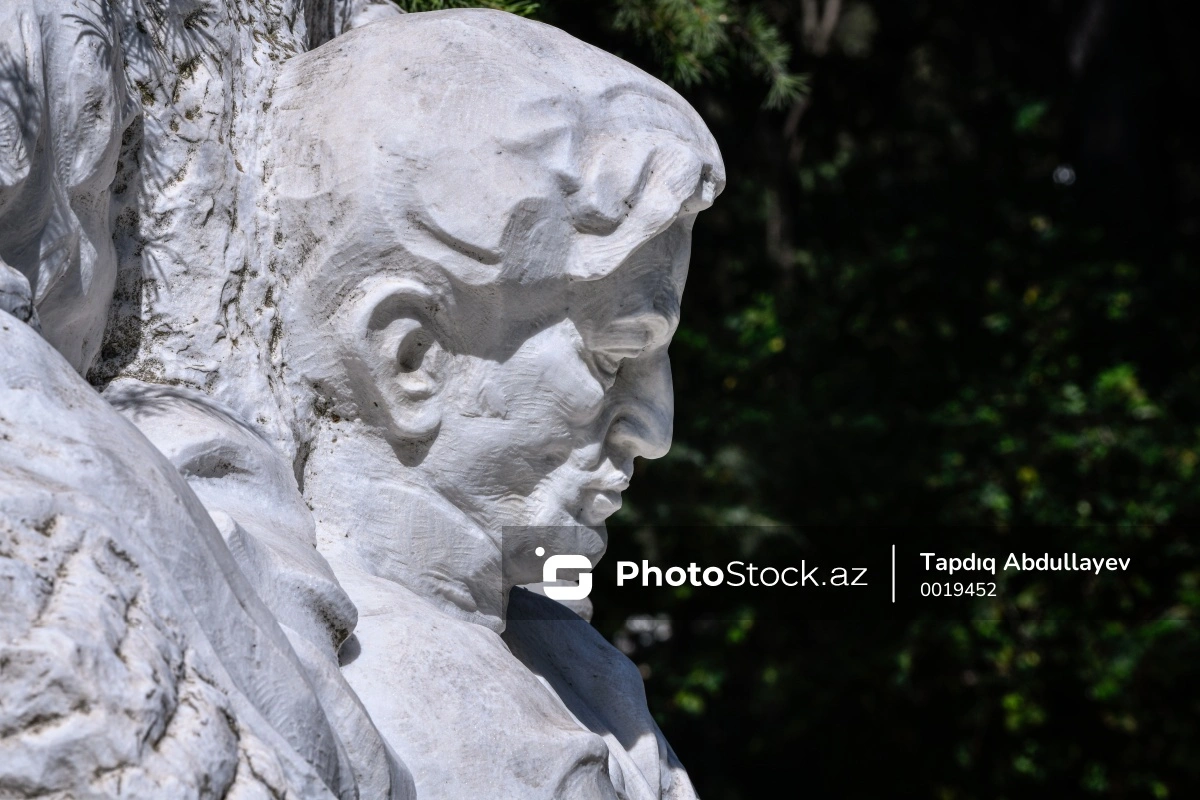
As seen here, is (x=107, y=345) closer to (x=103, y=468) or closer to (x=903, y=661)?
(x=103, y=468)

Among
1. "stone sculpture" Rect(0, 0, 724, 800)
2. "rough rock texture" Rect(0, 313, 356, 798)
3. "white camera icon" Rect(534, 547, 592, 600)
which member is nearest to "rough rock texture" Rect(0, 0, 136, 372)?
"stone sculpture" Rect(0, 0, 724, 800)

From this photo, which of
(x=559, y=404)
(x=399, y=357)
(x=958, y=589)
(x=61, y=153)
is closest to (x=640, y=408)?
(x=559, y=404)

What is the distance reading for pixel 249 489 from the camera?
155 cm

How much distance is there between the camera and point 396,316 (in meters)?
1.69

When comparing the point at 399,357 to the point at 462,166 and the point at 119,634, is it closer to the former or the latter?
the point at 462,166

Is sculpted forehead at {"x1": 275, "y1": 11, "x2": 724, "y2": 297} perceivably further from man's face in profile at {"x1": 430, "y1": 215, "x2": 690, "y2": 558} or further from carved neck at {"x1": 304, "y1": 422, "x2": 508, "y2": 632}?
carved neck at {"x1": 304, "y1": 422, "x2": 508, "y2": 632}

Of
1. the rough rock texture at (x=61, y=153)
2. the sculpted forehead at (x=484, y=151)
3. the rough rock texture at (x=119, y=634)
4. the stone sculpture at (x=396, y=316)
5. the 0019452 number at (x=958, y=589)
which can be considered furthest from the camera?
the 0019452 number at (x=958, y=589)

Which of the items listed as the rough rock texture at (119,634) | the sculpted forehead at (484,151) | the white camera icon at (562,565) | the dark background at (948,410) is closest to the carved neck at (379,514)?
the white camera icon at (562,565)

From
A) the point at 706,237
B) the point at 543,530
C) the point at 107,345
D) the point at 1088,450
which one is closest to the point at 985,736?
the point at 1088,450

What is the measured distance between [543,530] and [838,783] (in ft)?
15.1

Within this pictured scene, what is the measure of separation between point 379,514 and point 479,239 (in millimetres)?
320

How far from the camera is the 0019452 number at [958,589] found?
5.47 metres

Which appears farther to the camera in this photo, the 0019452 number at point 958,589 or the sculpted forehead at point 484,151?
the 0019452 number at point 958,589

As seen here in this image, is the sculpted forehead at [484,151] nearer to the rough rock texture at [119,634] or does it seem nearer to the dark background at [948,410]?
the rough rock texture at [119,634]
